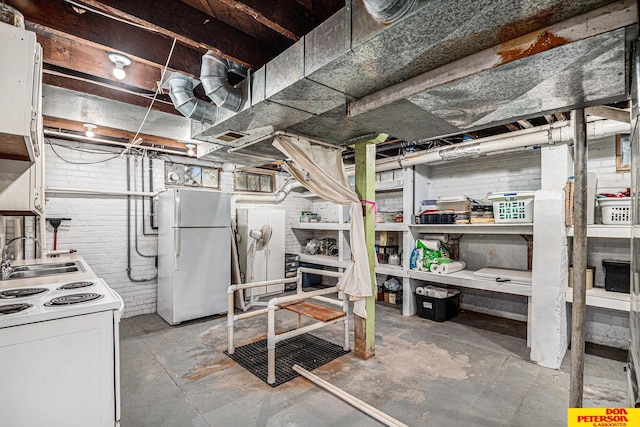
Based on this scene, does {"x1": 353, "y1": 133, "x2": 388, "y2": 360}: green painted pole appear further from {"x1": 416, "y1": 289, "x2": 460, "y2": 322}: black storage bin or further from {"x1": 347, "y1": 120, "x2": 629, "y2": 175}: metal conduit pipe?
{"x1": 416, "y1": 289, "x2": 460, "y2": 322}: black storage bin

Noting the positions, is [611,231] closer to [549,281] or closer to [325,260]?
[549,281]

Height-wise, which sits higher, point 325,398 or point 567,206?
point 567,206

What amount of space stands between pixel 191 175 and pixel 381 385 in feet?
14.4

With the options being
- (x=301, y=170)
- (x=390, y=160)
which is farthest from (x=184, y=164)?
(x=390, y=160)

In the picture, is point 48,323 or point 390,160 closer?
point 48,323

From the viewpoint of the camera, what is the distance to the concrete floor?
2.26 metres

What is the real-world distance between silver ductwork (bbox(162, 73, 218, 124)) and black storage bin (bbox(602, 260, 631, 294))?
4285 mm

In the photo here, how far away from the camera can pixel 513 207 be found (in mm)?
3584

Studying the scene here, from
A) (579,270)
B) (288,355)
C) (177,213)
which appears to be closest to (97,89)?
(177,213)

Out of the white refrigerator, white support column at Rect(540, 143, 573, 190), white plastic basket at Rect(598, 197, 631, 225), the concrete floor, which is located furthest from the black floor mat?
white plastic basket at Rect(598, 197, 631, 225)

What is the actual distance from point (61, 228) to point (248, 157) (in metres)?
2.80

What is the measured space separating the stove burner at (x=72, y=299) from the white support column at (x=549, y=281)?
388 cm

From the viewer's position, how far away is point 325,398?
249 cm

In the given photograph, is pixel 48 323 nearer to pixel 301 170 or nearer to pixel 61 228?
pixel 301 170
